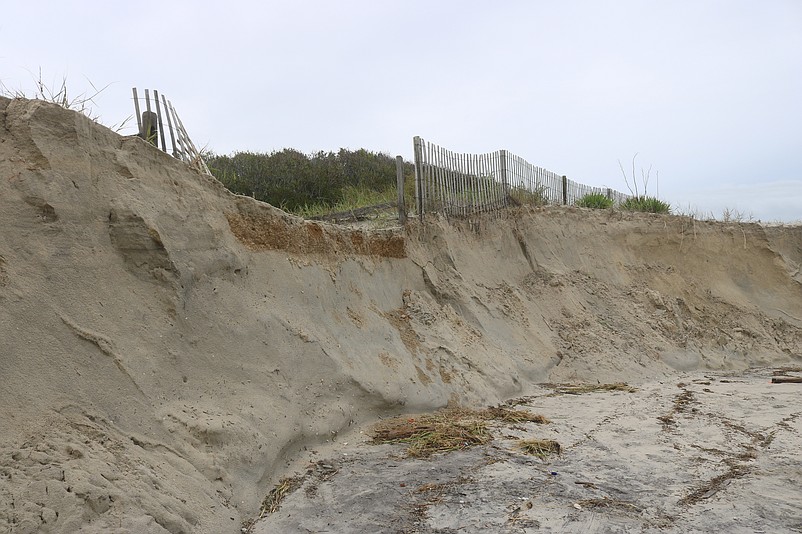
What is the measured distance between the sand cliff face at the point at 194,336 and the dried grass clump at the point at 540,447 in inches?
50.7

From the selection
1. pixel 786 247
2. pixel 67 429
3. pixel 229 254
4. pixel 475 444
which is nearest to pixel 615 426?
pixel 475 444

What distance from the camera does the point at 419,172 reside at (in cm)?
838

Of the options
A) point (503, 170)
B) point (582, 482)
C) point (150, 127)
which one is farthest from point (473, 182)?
point (582, 482)

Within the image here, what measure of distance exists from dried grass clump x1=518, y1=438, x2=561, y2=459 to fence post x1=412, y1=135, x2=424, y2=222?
12.5ft

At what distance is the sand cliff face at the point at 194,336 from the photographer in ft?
11.4

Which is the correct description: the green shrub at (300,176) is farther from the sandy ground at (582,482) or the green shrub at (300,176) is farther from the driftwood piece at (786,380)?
the sandy ground at (582,482)

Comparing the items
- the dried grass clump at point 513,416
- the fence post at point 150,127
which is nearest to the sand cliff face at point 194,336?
the dried grass clump at point 513,416

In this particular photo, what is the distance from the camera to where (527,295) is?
9.49 meters

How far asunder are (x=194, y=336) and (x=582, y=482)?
9.29ft

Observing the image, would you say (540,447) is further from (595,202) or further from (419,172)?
(595,202)

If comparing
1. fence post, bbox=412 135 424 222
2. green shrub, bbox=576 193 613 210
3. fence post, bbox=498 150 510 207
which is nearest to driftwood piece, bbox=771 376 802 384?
fence post, bbox=498 150 510 207

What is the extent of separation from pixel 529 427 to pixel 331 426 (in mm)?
1767

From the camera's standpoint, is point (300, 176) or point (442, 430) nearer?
point (442, 430)

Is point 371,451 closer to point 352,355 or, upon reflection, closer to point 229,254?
point 352,355
